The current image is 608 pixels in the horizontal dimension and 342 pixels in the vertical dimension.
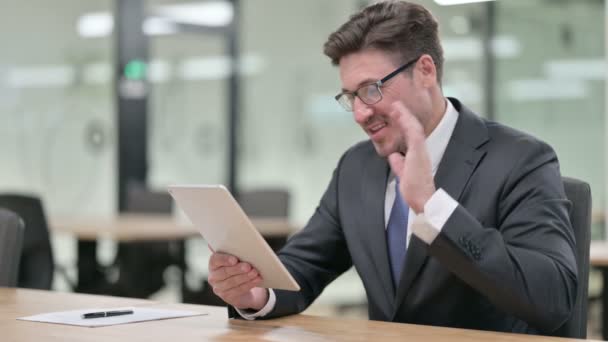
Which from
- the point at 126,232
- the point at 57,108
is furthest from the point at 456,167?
the point at 57,108

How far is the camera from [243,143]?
817 centimetres

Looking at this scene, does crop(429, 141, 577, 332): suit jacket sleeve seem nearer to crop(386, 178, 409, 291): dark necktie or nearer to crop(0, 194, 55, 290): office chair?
crop(386, 178, 409, 291): dark necktie

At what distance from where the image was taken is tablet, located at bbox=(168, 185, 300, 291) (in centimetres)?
199

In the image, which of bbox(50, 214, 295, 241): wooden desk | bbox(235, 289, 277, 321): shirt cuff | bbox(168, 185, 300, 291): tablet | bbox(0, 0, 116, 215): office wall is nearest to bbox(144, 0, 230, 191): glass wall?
bbox(0, 0, 116, 215): office wall

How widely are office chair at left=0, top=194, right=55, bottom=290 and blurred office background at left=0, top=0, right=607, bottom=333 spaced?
221 cm

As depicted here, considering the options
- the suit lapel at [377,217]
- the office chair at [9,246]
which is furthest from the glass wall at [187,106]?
the suit lapel at [377,217]

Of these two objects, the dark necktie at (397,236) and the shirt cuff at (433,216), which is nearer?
the shirt cuff at (433,216)

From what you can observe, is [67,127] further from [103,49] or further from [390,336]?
[390,336]

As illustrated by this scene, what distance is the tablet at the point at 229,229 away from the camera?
199 centimetres

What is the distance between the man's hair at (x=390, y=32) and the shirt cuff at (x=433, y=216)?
45cm

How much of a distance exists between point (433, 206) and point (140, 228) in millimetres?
3522

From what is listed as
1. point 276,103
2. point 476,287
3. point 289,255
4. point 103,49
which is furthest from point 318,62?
point 476,287

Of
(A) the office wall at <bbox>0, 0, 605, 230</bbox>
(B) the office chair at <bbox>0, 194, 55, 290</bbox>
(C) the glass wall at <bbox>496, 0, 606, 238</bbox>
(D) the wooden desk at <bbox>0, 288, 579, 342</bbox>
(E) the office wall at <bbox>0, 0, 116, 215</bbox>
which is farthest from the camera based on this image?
(E) the office wall at <bbox>0, 0, 116, 215</bbox>

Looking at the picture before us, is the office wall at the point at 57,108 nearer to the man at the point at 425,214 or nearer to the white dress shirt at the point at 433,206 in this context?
the man at the point at 425,214
